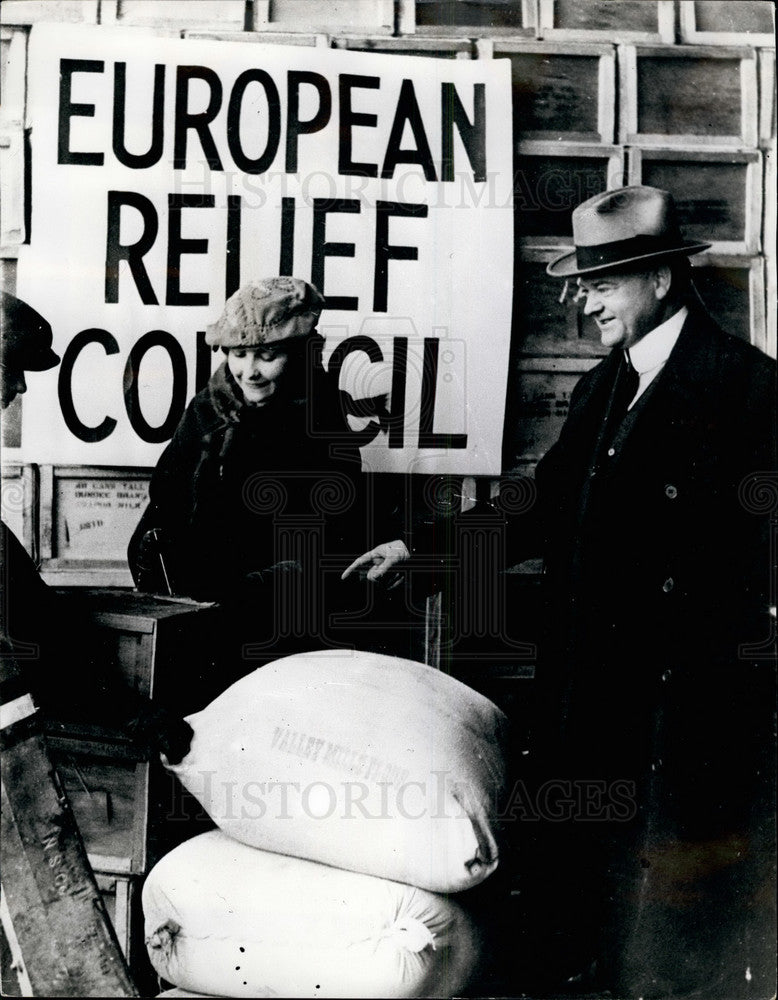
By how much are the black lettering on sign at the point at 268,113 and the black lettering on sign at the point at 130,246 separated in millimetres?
244

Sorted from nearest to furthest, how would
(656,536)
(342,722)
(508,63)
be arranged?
1. (342,722)
2. (656,536)
3. (508,63)

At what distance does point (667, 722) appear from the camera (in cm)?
184

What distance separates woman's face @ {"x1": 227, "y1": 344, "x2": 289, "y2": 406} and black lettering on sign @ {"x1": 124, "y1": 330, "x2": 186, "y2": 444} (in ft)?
0.41

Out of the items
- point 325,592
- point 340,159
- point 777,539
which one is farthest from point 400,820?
point 340,159

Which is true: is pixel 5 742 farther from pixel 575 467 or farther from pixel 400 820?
pixel 575 467

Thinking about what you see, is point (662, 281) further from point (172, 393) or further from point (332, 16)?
point (172, 393)

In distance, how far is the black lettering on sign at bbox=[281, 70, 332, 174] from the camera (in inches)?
76.4

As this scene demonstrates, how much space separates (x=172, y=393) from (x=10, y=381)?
0.36 meters

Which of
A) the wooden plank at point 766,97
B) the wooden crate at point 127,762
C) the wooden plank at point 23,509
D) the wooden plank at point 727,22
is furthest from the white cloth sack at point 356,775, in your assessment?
the wooden plank at point 727,22

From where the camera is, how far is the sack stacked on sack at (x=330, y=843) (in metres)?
1.64

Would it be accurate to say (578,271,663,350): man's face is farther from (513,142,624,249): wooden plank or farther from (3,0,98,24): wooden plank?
(3,0,98,24): wooden plank

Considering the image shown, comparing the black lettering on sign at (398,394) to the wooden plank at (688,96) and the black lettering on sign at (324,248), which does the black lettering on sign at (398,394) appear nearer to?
the black lettering on sign at (324,248)

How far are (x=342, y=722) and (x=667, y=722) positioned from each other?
688 millimetres

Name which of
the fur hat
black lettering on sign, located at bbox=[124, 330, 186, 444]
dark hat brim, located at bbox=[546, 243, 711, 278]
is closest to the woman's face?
the fur hat
